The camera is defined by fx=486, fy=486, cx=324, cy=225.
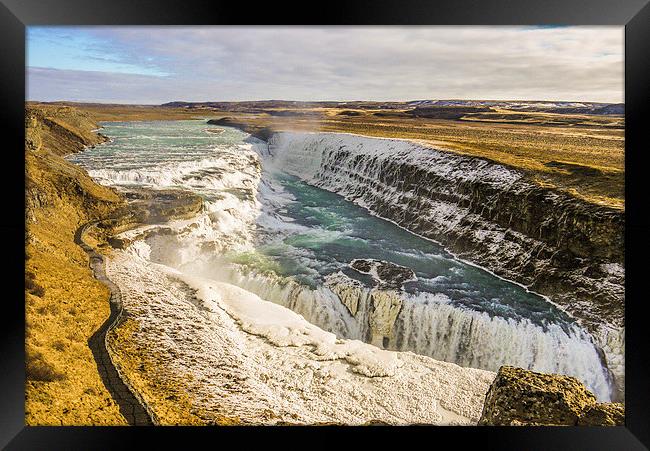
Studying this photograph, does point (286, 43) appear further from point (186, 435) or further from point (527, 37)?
point (186, 435)

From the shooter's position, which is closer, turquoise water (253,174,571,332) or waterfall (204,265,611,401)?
waterfall (204,265,611,401)

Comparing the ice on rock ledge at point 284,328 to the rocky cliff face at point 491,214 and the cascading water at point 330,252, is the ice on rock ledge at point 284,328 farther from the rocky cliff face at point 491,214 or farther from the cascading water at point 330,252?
the rocky cliff face at point 491,214

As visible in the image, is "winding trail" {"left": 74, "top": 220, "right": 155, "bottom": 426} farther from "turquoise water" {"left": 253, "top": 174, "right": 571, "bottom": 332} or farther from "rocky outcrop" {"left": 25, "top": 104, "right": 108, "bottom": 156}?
"turquoise water" {"left": 253, "top": 174, "right": 571, "bottom": 332}

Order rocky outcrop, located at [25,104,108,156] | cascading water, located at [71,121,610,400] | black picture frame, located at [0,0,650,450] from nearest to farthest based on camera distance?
1. black picture frame, located at [0,0,650,450]
2. rocky outcrop, located at [25,104,108,156]
3. cascading water, located at [71,121,610,400]

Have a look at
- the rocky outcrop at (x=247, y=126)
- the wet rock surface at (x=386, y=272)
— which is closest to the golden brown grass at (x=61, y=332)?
the rocky outcrop at (x=247, y=126)

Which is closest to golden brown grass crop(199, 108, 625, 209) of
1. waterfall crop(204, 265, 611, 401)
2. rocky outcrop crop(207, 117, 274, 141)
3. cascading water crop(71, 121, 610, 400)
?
rocky outcrop crop(207, 117, 274, 141)
